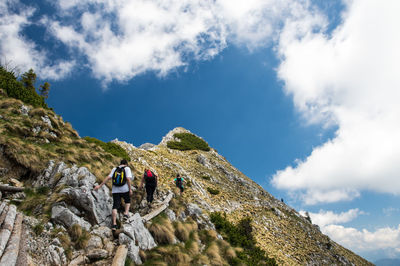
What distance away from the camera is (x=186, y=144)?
51.4 meters

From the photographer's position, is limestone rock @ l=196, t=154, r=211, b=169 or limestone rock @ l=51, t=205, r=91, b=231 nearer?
limestone rock @ l=51, t=205, r=91, b=231

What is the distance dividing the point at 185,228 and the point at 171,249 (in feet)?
8.74

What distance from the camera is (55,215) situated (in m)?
7.34

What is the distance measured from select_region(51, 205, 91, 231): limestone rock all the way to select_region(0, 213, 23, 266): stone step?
3.46 feet

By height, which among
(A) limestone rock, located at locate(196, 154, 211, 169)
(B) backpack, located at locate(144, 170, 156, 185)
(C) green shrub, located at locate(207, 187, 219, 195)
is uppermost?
(A) limestone rock, located at locate(196, 154, 211, 169)

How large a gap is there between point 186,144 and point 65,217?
44.0 m

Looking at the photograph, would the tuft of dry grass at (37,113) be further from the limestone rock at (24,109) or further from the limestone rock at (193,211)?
the limestone rock at (193,211)

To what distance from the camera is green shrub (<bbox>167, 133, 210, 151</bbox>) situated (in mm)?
48531

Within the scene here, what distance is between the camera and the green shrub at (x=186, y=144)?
48.5 m

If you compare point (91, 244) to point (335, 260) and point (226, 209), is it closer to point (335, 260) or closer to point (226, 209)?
point (226, 209)

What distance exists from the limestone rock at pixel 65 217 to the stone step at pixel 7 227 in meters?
1.08

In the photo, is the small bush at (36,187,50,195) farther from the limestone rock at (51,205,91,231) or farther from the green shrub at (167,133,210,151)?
the green shrub at (167,133,210,151)

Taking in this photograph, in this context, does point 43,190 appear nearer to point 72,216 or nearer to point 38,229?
point 72,216

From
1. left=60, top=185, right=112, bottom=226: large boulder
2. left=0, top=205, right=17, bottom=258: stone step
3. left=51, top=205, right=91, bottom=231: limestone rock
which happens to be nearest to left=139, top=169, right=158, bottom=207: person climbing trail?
left=60, top=185, right=112, bottom=226: large boulder
